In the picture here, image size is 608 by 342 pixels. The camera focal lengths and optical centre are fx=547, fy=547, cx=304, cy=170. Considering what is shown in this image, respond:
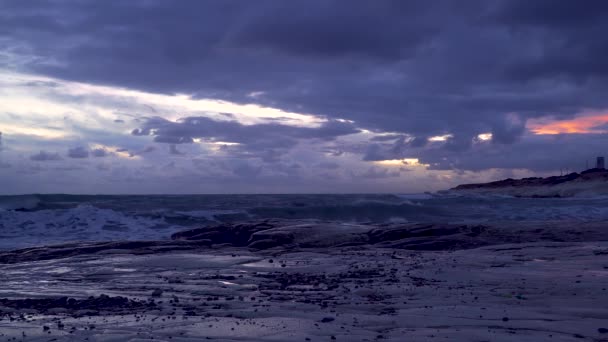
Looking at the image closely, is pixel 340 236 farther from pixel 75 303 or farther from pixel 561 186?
pixel 561 186

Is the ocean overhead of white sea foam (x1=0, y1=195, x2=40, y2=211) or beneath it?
beneath

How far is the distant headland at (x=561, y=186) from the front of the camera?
5246 cm

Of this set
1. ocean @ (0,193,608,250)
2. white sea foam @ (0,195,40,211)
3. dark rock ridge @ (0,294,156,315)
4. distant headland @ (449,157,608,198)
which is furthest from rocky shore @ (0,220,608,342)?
distant headland @ (449,157,608,198)

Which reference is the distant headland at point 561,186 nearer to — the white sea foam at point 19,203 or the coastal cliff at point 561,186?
the coastal cliff at point 561,186

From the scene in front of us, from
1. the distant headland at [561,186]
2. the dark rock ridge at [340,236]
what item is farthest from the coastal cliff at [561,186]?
the dark rock ridge at [340,236]

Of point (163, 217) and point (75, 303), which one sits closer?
point (75, 303)

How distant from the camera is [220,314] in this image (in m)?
5.39

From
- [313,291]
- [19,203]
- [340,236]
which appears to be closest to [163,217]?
[19,203]

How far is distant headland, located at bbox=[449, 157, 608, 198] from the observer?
5246cm

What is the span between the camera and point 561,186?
197ft

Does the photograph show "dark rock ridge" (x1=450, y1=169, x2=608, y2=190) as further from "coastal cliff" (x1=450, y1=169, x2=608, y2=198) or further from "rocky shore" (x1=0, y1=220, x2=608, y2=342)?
"rocky shore" (x1=0, y1=220, x2=608, y2=342)

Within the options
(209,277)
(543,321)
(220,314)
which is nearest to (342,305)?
(220,314)

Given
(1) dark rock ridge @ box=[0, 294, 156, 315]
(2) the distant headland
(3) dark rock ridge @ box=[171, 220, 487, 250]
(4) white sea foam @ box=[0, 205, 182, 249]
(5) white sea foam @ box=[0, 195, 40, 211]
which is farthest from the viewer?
(2) the distant headland

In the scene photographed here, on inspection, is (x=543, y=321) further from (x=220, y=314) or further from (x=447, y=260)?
(x=447, y=260)
